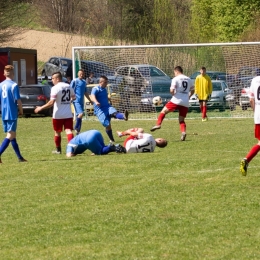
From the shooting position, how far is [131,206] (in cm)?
1022

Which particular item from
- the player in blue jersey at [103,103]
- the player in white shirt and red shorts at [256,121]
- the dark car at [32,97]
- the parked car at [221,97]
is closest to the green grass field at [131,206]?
the player in white shirt and red shorts at [256,121]

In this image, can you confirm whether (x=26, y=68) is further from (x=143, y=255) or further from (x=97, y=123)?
(x=143, y=255)

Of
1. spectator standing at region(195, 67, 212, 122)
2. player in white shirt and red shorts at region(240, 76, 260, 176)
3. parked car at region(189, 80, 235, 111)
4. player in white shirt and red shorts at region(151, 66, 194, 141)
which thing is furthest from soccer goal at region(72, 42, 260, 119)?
player in white shirt and red shorts at region(240, 76, 260, 176)

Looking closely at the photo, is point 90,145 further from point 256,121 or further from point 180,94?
point 180,94

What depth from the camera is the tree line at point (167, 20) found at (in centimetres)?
4772

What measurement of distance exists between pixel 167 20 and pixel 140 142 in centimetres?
3495

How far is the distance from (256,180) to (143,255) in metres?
4.54

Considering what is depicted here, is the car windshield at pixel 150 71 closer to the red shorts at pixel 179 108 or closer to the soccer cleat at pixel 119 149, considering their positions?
the red shorts at pixel 179 108

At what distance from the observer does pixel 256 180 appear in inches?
470

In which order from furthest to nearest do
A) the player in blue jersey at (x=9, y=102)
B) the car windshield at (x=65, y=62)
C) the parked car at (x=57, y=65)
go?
1. the car windshield at (x=65, y=62)
2. the parked car at (x=57, y=65)
3. the player in blue jersey at (x=9, y=102)

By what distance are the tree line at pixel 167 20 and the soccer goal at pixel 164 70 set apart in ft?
41.6

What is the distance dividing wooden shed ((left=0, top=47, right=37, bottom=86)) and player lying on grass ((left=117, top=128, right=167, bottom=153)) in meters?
20.8

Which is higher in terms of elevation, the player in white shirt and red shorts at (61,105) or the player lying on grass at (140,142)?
the player in white shirt and red shorts at (61,105)

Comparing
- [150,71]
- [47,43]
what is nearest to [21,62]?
[150,71]
